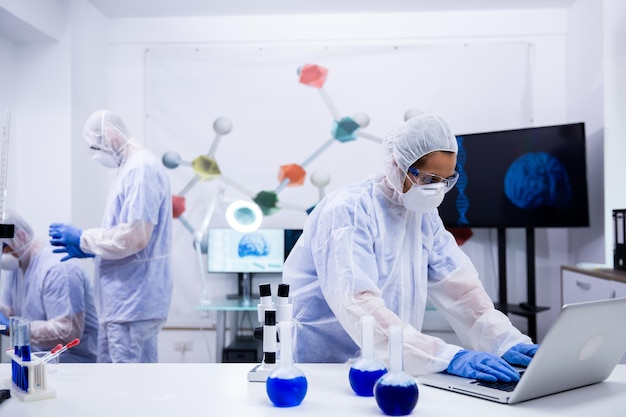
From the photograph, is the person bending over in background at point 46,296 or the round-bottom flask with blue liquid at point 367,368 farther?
the person bending over in background at point 46,296

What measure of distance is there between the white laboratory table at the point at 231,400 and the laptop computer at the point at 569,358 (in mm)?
20

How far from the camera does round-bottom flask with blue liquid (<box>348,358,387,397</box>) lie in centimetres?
124

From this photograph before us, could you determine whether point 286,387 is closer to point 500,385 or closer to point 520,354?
point 500,385

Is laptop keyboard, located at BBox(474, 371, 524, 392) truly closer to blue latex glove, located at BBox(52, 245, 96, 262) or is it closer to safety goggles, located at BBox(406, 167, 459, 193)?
safety goggles, located at BBox(406, 167, 459, 193)

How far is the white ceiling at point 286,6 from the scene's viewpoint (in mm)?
3631

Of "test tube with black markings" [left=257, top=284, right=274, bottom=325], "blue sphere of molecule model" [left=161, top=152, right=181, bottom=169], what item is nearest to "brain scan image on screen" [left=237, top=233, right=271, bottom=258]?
"blue sphere of molecule model" [left=161, top=152, right=181, bottom=169]

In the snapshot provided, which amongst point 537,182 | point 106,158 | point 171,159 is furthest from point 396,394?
point 171,159

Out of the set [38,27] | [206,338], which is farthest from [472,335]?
[38,27]

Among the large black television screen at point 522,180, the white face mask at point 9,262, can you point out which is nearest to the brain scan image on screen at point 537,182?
the large black television screen at point 522,180

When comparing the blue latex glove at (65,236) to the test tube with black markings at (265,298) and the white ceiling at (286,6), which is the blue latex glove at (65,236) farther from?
the white ceiling at (286,6)

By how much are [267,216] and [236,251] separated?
354 mm

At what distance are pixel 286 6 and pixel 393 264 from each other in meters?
2.56

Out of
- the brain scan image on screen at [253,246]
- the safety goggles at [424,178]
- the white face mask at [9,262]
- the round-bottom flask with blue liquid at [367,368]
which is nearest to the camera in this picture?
the round-bottom flask with blue liquid at [367,368]

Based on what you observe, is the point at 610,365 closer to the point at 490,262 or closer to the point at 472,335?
the point at 472,335
